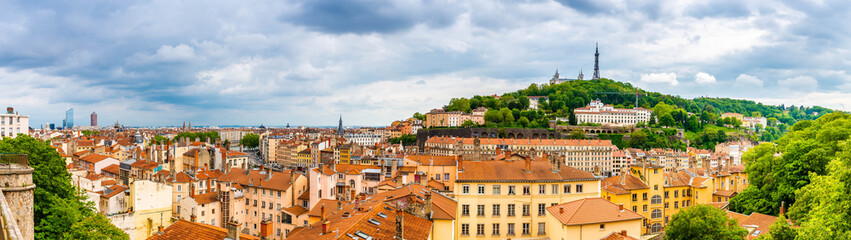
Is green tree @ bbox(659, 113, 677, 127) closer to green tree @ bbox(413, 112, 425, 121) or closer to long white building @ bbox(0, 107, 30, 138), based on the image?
green tree @ bbox(413, 112, 425, 121)

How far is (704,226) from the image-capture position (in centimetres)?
2397

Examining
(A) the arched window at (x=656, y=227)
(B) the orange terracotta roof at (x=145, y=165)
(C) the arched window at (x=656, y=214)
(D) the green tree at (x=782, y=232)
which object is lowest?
(A) the arched window at (x=656, y=227)

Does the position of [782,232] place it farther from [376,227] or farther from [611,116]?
[611,116]

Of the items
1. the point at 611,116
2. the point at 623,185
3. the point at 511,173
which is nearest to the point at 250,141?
the point at 611,116

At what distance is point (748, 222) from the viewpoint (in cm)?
3006

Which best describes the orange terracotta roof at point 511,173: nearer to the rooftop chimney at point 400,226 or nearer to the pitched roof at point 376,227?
the pitched roof at point 376,227

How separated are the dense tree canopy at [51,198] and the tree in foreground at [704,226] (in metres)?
25.8

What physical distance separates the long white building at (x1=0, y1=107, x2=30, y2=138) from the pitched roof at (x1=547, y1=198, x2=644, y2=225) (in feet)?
213

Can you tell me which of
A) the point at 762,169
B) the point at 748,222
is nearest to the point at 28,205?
the point at 748,222

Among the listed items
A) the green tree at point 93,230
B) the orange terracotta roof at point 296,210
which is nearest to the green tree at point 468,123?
the orange terracotta roof at point 296,210

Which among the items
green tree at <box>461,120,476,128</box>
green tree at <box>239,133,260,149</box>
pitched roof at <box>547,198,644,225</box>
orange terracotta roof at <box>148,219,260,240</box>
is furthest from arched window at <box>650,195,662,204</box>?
green tree at <box>239,133,260,149</box>

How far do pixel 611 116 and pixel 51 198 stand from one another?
158075 millimetres

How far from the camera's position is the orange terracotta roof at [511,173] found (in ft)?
96.0

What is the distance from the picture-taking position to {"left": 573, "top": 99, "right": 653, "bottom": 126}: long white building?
531 feet
